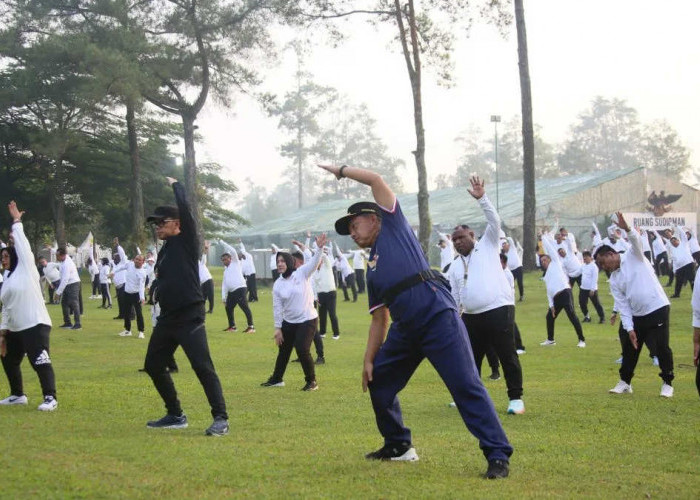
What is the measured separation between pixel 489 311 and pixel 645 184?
44.9 meters

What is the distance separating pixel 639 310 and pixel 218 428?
534 centimetres

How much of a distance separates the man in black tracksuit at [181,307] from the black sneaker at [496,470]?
283 centimetres

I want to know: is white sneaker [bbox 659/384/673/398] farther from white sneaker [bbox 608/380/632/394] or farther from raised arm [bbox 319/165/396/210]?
raised arm [bbox 319/165/396/210]

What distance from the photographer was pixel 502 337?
9.28 m

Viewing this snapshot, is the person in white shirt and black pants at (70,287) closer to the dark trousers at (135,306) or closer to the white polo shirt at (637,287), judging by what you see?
the dark trousers at (135,306)

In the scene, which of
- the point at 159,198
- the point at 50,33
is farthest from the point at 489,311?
the point at 159,198

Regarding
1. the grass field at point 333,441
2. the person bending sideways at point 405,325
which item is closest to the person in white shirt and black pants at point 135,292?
the grass field at point 333,441

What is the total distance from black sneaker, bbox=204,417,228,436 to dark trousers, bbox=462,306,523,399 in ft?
9.64

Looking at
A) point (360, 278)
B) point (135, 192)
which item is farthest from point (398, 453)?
point (135, 192)

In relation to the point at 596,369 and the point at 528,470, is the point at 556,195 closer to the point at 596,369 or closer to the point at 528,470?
the point at 596,369

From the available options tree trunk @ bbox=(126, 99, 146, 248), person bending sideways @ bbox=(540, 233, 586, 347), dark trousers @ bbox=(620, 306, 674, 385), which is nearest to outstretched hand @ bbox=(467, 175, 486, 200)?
dark trousers @ bbox=(620, 306, 674, 385)

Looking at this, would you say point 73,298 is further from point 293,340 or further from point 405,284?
point 405,284

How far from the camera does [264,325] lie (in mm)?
23688

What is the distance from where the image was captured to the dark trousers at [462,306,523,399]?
9195mm
